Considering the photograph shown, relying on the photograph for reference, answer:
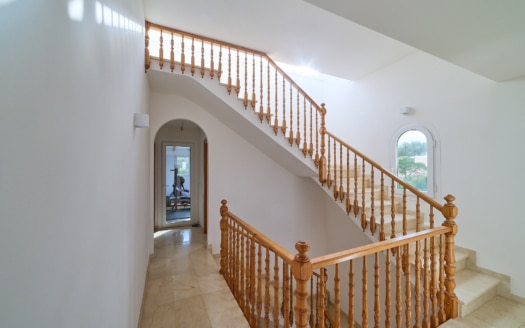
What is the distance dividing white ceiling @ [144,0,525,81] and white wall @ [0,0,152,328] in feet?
5.00

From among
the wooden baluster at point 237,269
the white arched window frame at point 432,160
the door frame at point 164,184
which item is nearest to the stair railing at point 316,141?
the white arched window frame at point 432,160

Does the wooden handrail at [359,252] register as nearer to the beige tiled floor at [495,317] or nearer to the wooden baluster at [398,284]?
the wooden baluster at [398,284]

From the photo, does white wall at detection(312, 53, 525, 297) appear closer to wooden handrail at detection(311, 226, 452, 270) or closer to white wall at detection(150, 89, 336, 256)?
wooden handrail at detection(311, 226, 452, 270)

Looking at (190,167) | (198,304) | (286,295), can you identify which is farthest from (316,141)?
(190,167)

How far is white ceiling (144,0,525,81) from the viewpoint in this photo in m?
1.59

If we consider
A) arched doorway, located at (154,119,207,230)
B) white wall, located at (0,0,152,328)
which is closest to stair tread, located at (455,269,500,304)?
white wall, located at (0,0,152,328)

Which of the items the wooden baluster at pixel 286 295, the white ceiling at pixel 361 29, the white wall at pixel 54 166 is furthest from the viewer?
Answer: the white ceiling at pixel 361 29

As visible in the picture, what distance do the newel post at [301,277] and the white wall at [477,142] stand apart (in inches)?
117

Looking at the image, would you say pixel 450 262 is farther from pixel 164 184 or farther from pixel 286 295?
pixel 164 184

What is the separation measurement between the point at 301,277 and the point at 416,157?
3.28 m

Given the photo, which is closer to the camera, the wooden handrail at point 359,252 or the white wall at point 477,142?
the wooden handrail at point 359,252

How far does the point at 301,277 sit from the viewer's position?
4.09 ft

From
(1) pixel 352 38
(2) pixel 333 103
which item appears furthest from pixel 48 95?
(2) pixel 333 103

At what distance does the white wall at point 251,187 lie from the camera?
3646 millimetres
